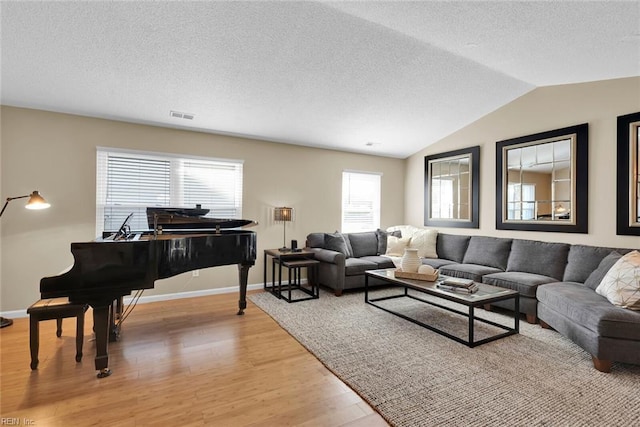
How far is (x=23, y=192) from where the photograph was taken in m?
3.41

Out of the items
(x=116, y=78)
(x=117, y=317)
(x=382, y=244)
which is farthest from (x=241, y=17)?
(x=382, y=244)

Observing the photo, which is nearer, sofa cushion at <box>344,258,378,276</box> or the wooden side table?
the wooden side table

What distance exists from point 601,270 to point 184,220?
436 cm

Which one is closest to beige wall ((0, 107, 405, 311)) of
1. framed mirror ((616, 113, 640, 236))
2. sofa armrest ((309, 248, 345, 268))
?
sofa armrest ((309, 248, 345, 268))

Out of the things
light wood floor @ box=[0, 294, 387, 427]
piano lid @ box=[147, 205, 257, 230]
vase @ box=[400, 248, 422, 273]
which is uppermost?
piano lid @ box=[147, 205, 257, 230]

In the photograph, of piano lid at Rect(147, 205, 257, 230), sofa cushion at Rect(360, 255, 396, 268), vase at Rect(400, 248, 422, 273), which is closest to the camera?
piano lid at Rect(147, 205, 257, 230)

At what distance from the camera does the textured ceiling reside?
2.38 metres

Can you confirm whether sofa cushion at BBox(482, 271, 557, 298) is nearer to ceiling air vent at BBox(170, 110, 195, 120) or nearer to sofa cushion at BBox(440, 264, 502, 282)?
sofa cushion at BBox(440, 264, 502, 282)

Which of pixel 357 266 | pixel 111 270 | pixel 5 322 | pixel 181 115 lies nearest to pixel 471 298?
pixel 357 266

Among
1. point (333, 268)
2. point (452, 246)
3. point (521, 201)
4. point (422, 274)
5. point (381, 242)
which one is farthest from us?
point (381, 242)

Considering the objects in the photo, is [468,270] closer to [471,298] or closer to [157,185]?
[471,298]

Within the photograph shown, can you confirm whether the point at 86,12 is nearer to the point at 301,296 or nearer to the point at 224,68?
the point at 224,68

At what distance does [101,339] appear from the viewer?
2279 millimetres

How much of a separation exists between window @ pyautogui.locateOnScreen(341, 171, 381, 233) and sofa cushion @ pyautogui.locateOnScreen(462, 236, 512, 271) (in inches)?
71.4
